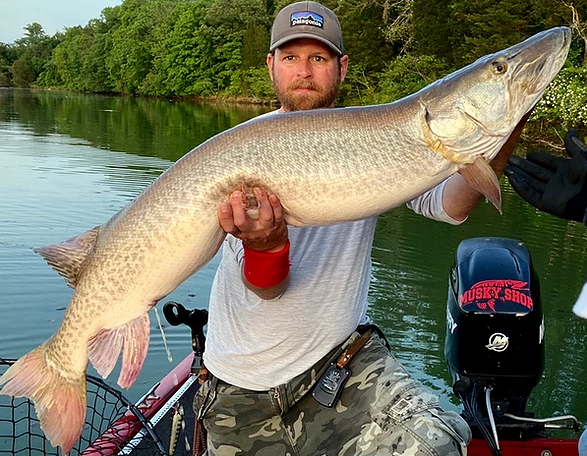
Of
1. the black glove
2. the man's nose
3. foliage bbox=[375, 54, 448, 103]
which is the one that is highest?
foliage bbox=[375, 54, 448, 103]

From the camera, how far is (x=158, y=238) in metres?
2.22

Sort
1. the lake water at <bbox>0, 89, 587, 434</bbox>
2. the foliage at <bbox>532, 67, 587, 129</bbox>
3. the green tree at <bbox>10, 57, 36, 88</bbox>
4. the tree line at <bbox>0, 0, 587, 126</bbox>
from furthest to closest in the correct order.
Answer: the green tree at <bbox>10, 57, 36, 88</bbox>, the tree line at <bbox>0, 0, 587, 126</bbox>, the foliage at <bbox>532, 67, 587, 129</bbox>, the lake water at <bbox>0, 89, 587, 434</bbox>

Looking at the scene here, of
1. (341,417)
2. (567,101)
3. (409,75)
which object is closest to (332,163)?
(341,417)

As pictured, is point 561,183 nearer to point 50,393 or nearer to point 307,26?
point 307,26

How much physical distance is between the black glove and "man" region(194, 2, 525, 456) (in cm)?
50

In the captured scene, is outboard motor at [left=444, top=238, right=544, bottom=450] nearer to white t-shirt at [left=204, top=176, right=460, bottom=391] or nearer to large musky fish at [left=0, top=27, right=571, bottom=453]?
white t-shirt at [left=204, top=176, right=460, bottom=391]

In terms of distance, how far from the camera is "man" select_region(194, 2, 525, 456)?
2426mm

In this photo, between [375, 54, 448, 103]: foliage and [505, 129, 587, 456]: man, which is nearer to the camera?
[505, 129, 587, 456]: man

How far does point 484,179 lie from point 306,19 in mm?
1315

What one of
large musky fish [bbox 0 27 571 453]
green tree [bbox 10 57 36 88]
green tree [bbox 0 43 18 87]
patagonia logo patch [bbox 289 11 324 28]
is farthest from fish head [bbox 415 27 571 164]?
green tree [bbox 0 43 18 87]

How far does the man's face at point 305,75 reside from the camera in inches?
113

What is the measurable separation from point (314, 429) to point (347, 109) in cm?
138

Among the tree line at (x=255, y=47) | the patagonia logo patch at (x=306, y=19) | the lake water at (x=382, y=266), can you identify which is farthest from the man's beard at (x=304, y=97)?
the tree line at (x=255, y=47)

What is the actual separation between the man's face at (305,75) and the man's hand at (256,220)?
0.83 metres
